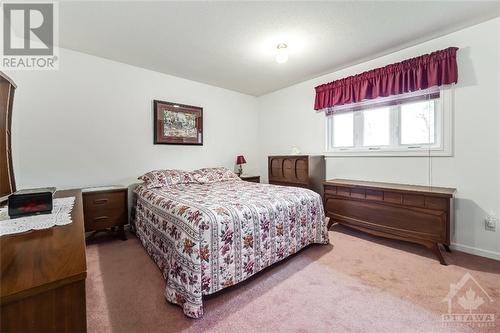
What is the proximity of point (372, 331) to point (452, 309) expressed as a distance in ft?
2.26

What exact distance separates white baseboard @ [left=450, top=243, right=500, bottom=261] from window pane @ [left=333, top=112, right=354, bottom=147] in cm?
175

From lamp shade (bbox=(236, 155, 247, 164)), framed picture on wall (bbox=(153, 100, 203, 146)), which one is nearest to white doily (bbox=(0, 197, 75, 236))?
framed picture on wall (bbox=(153, 100, 203, 146))

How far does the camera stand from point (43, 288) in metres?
0.64

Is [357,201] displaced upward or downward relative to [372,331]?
upward

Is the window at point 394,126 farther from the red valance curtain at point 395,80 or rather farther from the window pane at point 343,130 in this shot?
the red valance curtain at point 395,80

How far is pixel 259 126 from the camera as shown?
5.02 m

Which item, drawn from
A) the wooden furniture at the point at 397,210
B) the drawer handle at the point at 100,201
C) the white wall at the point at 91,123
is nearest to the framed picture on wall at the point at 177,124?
the white wall at the point at 91,123

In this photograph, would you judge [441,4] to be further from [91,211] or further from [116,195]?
[91,211]

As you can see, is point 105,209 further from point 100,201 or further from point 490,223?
point 490,223

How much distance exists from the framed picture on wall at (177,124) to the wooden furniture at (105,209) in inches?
42.3

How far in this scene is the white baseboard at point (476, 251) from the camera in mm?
2227

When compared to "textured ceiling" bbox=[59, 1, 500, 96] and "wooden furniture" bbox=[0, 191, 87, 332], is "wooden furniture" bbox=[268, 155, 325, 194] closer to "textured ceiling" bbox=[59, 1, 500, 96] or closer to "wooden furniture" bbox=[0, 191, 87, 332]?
"textured ceiling" bbox=[59, 1, 500, 96]

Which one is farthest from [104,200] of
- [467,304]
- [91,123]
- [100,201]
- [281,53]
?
[467,304]

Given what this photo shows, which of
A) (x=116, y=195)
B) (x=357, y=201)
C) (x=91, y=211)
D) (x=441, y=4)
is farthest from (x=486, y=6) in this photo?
(x=91, y=211)
